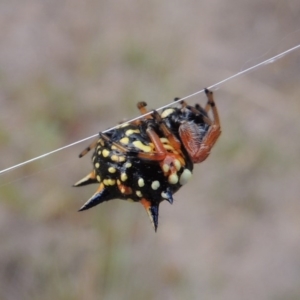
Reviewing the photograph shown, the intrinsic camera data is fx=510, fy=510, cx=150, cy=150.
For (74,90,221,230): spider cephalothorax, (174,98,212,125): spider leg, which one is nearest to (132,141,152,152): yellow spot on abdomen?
(74,90,221,230): spider cephalothorax

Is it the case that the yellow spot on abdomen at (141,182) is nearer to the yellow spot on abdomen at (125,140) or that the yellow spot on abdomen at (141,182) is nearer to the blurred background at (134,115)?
the yellow spot on abdomen at (125,140)

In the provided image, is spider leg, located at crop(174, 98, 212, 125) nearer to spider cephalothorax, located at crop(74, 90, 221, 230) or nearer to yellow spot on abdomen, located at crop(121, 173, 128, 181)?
spider cephalothorax, located at crop(74, 90, 221, 230)

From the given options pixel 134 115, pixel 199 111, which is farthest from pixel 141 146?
pixel 134 115

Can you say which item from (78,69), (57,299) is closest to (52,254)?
(57,299)

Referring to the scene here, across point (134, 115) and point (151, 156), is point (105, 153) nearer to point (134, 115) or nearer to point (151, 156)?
point (151, 156)

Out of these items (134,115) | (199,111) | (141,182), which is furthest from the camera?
(134,115)
